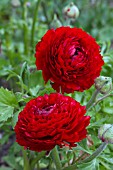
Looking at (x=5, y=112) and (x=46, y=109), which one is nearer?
(x=46, y=109)

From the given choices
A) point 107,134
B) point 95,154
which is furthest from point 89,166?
point 107,134

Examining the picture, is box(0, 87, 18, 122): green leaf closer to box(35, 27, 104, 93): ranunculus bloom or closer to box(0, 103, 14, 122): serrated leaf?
box(0, 103, 14, 122): serrated leaf

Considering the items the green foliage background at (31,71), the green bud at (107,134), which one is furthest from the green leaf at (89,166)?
the green bud at (107,134)

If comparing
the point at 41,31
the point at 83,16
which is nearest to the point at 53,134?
the point at 41,31

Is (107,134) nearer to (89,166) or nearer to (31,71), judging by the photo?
(89,166)

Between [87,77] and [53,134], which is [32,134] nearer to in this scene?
[53,134]

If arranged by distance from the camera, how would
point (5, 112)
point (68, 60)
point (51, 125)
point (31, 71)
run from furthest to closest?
point (31, 71) → point (5, 112) → point (68, 60) → point (51, 125)

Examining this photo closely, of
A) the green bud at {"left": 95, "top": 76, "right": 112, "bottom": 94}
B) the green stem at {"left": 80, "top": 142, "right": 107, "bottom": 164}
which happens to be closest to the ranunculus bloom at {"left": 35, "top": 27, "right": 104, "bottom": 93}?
the green bud at {"left": 95, "top": 76, "right": 112, "bottom": 94}
